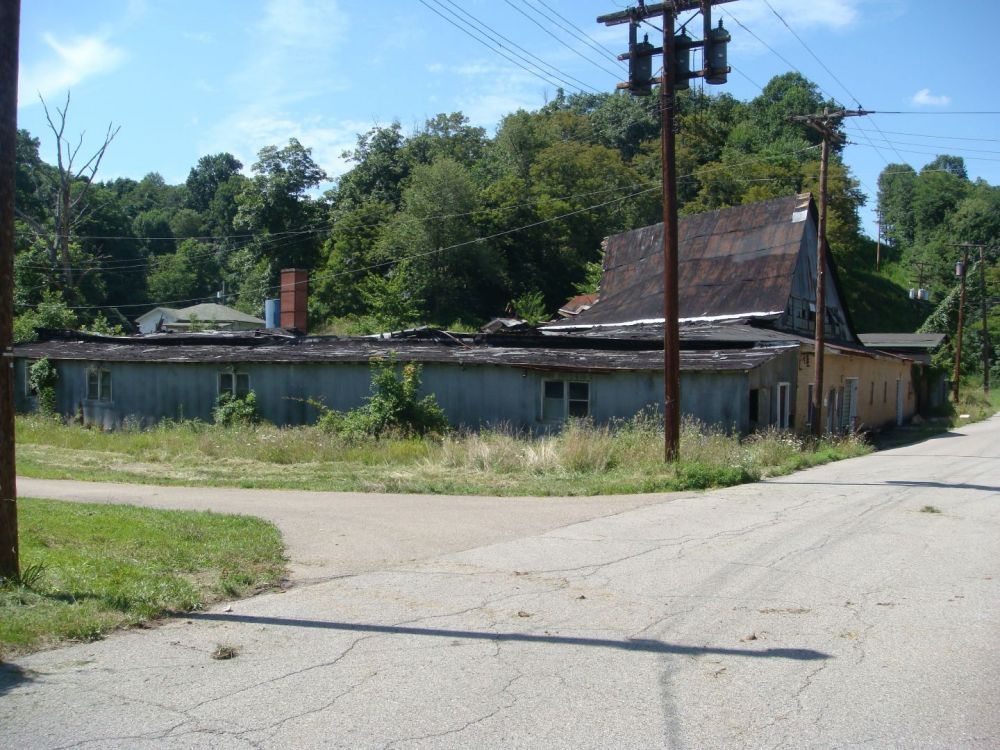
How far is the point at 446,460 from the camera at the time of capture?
19.7m

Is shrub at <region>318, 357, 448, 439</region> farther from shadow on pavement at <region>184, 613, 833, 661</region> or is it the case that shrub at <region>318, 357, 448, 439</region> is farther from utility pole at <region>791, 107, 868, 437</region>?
shadow on pavement at <region>184, 613, 833, 661</region>

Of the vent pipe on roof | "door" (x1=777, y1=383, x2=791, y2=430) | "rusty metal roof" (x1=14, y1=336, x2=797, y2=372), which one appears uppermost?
the vent pipe on roof

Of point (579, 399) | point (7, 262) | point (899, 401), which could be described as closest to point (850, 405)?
point (899, 401)

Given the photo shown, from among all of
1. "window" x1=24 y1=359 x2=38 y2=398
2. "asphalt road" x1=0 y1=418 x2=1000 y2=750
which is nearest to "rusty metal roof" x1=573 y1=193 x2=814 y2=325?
"window" x1=24 y1=359 x2=38 y2=398

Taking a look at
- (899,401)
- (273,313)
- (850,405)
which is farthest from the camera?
(273,313)

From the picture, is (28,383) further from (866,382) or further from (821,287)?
(866,382)

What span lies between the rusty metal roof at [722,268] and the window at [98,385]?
18.7 metres

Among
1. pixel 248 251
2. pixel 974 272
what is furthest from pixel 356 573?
pixel 974 272

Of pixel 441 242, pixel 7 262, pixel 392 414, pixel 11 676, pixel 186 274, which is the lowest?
pixel 11 676

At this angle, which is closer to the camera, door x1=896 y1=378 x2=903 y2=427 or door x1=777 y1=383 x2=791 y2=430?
door x1=777 y1=383 x2=791 y2=430

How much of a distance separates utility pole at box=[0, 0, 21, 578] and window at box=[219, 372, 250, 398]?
2130cm

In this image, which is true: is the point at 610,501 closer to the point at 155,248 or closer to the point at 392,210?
the point at 392,210

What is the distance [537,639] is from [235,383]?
937 inches

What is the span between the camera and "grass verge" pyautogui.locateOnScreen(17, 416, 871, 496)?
54.7 ft
